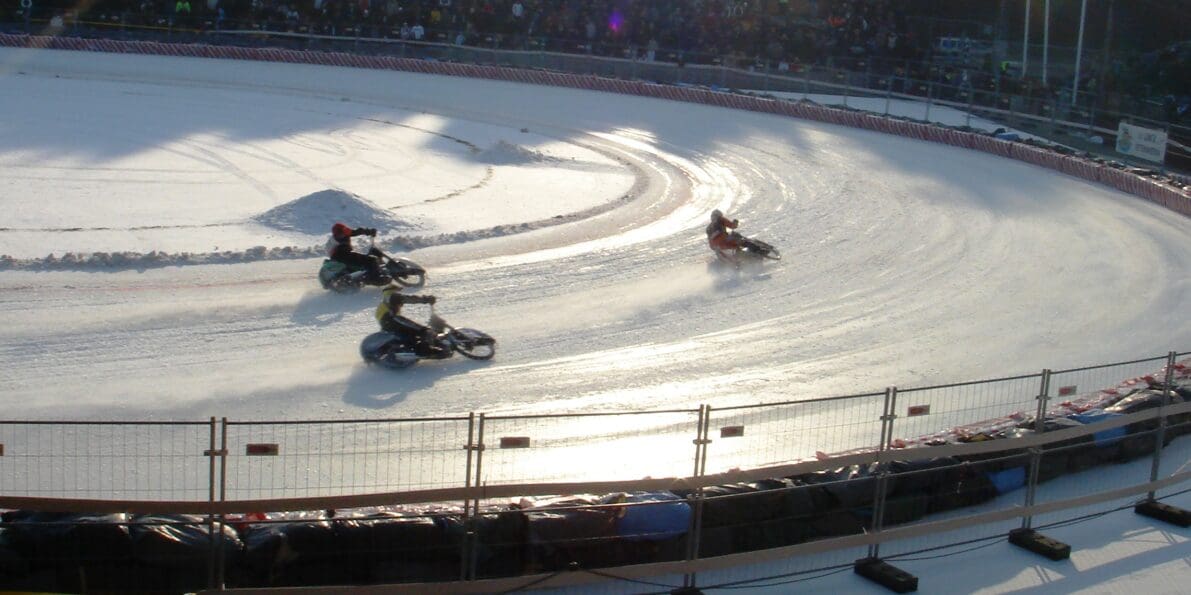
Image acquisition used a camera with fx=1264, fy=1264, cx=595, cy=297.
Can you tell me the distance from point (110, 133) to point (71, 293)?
38.2 ft

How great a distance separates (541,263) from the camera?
1667cm

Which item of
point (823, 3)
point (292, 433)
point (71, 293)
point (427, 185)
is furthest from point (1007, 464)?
point (823, 3)

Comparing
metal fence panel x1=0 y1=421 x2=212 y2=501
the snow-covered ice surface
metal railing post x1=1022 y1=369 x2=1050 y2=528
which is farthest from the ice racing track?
metal railing post x1=1022 y1=369 x2=1050 y2=528

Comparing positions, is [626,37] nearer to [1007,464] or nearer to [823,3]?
[823,3]

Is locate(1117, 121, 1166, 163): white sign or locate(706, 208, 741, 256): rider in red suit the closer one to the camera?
locate(706, 208, 741, 256): rider in red suit

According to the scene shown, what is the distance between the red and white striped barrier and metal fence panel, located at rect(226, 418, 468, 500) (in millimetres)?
20578

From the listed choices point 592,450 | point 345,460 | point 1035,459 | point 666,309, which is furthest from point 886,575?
point 666,309

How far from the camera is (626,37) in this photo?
39844 mm

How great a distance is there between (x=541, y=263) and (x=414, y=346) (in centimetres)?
503

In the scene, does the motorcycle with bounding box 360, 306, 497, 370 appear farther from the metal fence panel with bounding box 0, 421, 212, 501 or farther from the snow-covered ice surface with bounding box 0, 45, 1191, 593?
the metal fence panel with bounding box 0, 421, 212, 501

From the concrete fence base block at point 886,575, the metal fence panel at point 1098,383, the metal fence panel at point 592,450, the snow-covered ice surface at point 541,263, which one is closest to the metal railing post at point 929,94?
the snow-covered ice surface at point 541,263

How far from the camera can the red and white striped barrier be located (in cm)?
2870

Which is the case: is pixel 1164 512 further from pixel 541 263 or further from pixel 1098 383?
pixel 541 263

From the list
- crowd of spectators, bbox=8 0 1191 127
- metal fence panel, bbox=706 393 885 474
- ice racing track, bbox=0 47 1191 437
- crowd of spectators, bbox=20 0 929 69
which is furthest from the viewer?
crowd of spectators, bbox=20 0 929 69
